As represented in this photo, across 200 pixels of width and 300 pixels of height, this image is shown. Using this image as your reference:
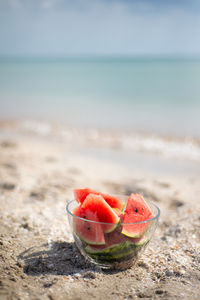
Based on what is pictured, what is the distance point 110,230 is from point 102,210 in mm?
132

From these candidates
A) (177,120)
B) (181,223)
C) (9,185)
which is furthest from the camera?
(177,120)

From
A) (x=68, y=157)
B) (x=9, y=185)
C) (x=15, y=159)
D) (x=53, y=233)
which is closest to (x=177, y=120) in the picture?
(x=68, y=157)

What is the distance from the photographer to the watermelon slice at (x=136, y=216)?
73.3 inches

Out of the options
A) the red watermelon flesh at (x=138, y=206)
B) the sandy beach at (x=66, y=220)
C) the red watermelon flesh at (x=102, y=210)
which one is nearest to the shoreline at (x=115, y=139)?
the sandy beach at (x=66, y=220)

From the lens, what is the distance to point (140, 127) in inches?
339

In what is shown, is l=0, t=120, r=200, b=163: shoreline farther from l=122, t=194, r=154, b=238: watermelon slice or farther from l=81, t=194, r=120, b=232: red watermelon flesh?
l=81, t=194, r=120, b=232: red watermelon flesh

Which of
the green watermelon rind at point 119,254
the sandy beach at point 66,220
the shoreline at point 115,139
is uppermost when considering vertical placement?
the green watermelon rind at point 119,254

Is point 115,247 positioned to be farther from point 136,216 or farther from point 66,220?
point 66,220

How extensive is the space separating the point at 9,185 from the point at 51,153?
2.05m

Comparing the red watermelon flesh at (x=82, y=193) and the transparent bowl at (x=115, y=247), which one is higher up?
the red watermelon flesh at (x=82, y=193)

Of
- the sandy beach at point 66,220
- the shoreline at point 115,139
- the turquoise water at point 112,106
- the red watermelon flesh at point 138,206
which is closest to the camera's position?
the sandy beach at point 66,220

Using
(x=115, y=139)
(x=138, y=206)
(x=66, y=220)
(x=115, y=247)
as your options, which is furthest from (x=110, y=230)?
(x=115, y=139)

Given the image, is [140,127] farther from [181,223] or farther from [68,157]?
[181,223]

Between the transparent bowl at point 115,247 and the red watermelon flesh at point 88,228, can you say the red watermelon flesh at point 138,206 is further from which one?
the red watermelon flesh at point 88,228
